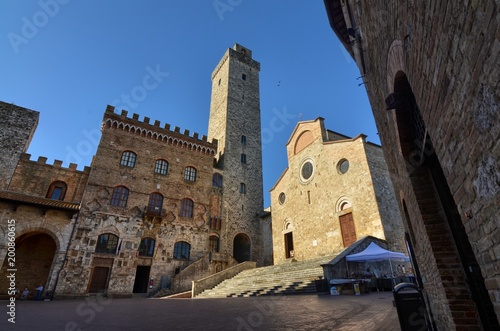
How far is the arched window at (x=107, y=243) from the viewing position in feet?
54.3

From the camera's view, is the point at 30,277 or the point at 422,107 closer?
the point at 422,107

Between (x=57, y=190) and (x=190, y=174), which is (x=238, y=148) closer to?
(x=190, y=174)

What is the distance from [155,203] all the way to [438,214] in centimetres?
1922

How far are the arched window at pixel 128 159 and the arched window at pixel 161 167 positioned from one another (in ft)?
5.89

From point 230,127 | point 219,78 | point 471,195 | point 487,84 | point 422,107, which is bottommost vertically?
point 471,195

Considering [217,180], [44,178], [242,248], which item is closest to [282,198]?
[217,180]

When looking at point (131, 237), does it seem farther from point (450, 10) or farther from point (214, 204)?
point (450, 10)

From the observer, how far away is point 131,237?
693 inches

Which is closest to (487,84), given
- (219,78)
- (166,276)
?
(166,276)

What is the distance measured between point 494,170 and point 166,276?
19.5 metres

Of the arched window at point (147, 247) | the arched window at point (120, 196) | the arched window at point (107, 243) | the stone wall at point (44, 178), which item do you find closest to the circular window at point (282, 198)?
the arched window at point (147, 247)

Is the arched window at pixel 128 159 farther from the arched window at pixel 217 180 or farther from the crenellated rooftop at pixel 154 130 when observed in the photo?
A: the arched window at pixel 217 180

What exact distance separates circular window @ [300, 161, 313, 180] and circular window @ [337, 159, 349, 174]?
2.72 m

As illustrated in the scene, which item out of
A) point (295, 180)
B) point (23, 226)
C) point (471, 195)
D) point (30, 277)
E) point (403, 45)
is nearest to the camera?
point (471, 195)
